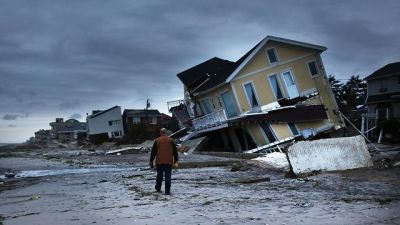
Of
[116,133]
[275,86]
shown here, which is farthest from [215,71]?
[116,133]

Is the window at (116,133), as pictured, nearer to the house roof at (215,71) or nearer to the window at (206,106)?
the house roof at (215,71)

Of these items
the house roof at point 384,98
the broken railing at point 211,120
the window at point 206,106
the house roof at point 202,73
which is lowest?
the broken railing at point 211,120

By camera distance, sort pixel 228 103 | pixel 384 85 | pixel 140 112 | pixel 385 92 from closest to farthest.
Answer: pixel 228 103
pixel 385 92
pixel 384 85
pixel 140 112

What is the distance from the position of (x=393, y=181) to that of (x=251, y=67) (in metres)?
24.9

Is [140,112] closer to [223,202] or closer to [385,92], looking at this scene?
[385,92]

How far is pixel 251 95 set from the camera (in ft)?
127

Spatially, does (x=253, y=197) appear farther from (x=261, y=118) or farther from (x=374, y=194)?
(x=261, y=118)

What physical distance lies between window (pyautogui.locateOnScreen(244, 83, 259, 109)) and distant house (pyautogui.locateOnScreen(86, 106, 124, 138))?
231 feet

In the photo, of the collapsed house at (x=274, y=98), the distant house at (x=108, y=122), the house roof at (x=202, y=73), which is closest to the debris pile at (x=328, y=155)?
the collapsed house at (x=274, y=98)

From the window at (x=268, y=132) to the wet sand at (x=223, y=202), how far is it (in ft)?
61.0

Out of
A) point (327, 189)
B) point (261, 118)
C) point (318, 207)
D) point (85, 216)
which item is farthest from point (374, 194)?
point (261, 118)

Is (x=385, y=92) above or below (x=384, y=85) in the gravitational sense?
below

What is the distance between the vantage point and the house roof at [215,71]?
3825cm

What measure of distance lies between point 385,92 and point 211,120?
23.1m
